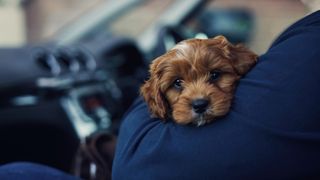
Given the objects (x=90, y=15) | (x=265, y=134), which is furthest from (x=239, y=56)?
(x=90, y=15)

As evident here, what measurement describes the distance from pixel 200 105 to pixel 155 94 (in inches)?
3.4

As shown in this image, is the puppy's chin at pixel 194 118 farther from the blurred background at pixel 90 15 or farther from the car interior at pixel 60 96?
the blurred background at pixel 90 15

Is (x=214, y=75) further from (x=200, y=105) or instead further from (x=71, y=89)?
(x=71, y=89)

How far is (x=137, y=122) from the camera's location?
1018 mm

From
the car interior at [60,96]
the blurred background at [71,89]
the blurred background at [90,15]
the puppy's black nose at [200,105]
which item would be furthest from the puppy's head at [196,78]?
the blurred background at [90,15]

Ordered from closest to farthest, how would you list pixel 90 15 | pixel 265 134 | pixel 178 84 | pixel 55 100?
pixel 265 134, pixel 178 84, pixel 55 100, pixel 90 15

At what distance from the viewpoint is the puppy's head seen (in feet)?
3.14

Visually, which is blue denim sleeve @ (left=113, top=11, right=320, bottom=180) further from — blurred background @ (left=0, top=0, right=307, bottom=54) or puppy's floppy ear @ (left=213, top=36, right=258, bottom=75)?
blurred background @ (left=0, top=0, right=307, bottom=54)

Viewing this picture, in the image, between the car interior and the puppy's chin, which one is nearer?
the puppy's chin

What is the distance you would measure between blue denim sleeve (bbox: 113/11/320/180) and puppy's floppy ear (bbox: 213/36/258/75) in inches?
1.5

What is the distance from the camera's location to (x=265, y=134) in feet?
2.95

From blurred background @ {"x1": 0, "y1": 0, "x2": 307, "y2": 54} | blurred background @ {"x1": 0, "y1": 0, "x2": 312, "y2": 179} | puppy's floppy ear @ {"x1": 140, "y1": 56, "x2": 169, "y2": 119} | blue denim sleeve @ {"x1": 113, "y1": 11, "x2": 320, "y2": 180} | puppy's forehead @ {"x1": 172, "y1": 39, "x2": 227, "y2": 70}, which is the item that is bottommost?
blurred background @ {"x1": 0, "y1": 0, "x2": 307, "y2": 54}

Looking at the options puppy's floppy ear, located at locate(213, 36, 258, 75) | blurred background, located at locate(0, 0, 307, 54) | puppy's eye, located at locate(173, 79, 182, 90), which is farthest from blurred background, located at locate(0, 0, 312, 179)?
blurred background, located at locate(0, 0, 307, 54)

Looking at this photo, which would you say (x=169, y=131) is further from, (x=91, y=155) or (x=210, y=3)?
(x=210, y=3)
